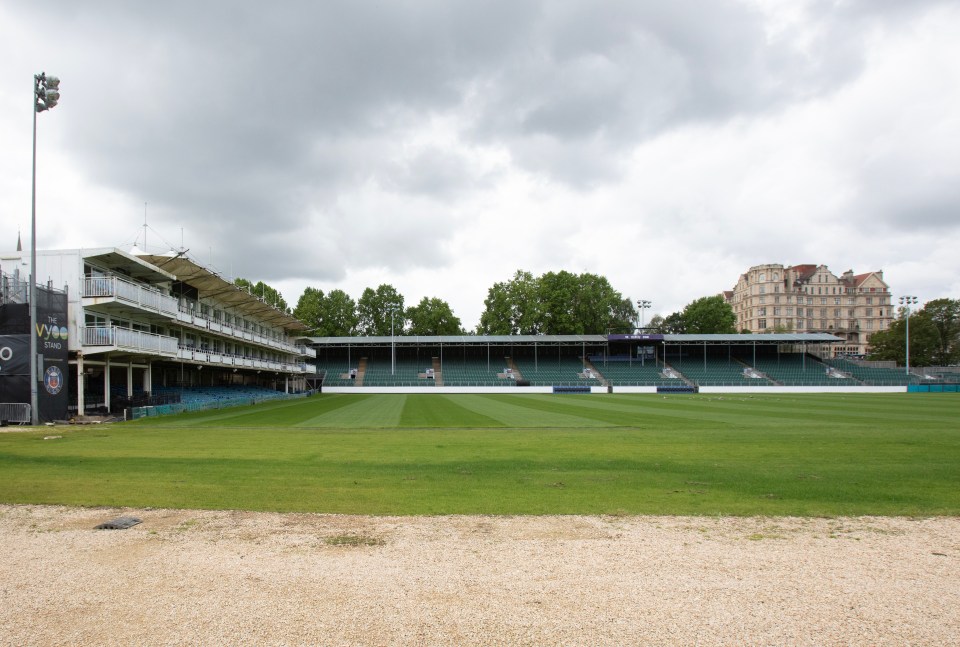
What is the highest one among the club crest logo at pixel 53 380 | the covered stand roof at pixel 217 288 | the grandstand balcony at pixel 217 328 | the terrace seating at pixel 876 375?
the covered stand roof at pixel 217 288

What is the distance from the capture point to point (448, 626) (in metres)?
4.31

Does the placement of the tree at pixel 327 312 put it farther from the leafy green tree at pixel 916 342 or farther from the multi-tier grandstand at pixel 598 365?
the leafy green tree at pixel 916 342

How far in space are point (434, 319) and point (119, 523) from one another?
91.1m

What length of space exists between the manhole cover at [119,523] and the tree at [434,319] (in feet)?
296

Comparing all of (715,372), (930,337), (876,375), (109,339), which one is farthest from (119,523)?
(930,337)

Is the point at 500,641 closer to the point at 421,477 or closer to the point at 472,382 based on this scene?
the point at 421,477

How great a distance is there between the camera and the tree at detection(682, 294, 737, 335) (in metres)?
108

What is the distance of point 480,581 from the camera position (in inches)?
205

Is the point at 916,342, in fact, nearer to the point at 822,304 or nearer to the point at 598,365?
the point at 822,304

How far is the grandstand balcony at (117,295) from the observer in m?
26.0

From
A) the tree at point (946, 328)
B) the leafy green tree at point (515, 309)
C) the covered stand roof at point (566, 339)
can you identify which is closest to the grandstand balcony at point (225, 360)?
the covered stand roof at point (566, 339)

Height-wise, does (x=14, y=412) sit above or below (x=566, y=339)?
below

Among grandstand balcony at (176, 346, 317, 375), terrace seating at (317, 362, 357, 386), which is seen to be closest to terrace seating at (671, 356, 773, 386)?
terrace seating at (317, 362, 357, 386)

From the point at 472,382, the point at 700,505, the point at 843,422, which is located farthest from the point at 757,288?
the point at 700,505
